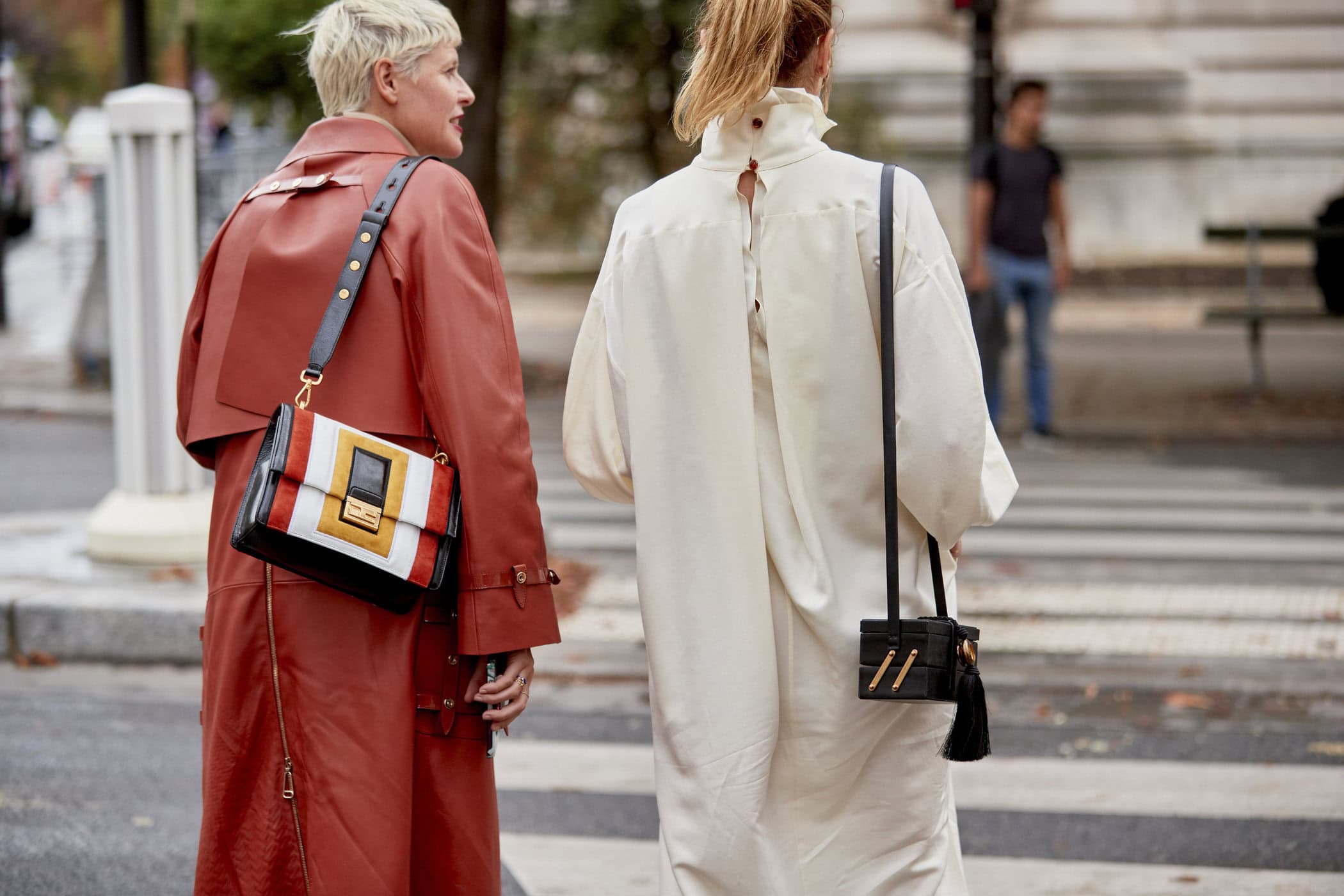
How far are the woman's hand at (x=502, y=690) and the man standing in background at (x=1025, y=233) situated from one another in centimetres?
798

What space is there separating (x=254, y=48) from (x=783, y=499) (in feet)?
75.2

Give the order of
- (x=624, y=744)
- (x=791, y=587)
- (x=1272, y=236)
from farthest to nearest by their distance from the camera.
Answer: (x=1272, y=236) → (x=624, y=744) → (x=791, y=587)

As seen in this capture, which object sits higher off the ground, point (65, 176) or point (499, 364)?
point (499, 364)

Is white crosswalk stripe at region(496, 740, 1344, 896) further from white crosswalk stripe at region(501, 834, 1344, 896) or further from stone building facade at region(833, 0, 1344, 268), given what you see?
stone building facade at region(833, 0, 1344, 268)

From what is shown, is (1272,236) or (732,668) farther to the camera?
(1272,236)

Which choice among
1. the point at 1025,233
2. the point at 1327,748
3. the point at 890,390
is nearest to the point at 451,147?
the point at 890,390

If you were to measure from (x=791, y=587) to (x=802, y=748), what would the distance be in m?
0.26

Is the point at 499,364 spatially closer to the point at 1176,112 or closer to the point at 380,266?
the point at 380,266

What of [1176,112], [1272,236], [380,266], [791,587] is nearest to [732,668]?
[791,587]

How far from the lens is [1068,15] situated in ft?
70.9

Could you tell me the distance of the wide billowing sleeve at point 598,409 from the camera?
9.04ft

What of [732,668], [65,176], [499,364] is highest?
[499,364]

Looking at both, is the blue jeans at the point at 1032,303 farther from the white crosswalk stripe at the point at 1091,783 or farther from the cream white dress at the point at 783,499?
the cream white dress at the point at 783,499

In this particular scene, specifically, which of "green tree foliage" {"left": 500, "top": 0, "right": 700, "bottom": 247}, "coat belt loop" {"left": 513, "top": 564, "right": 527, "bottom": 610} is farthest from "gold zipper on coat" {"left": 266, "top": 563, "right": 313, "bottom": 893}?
"green tree foliage" {"left": 500, "top": 0, "right": 700, "bottom": 247}
